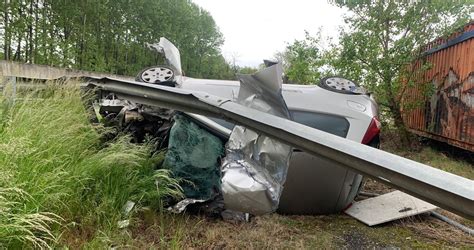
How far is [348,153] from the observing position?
1.62 meters

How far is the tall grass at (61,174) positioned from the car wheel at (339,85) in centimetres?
175

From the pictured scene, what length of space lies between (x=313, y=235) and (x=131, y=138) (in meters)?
1.87

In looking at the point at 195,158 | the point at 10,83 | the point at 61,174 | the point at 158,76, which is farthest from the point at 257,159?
the point at 10,83

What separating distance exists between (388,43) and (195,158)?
6.86 meters

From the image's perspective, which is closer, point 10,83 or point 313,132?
point 313,132

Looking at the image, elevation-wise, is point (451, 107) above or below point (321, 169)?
above

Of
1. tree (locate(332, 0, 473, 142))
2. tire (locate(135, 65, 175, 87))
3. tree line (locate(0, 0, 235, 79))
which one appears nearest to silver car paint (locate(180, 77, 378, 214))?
tire (locate(135, 65, 175, 87))

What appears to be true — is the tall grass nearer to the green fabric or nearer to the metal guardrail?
the green fabric

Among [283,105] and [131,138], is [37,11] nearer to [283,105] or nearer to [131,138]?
[131,138]

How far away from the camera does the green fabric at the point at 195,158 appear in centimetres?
291

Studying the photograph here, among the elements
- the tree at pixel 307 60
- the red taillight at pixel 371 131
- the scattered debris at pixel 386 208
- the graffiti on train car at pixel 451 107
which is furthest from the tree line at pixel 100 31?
the red taillight at pixel 371 131

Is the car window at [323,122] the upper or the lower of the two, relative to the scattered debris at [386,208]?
upper

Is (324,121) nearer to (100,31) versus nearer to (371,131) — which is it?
(371,131)

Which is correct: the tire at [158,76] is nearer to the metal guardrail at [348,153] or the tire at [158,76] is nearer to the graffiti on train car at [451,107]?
the metal guardrail at [348,153]
